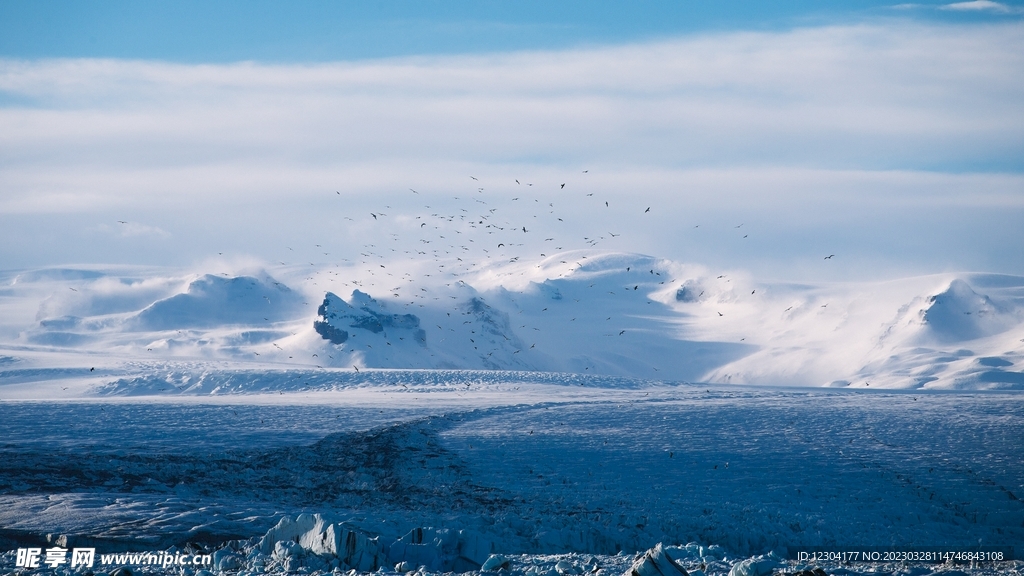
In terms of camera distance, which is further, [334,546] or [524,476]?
[524,476]

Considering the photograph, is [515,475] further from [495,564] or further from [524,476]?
[495,564]

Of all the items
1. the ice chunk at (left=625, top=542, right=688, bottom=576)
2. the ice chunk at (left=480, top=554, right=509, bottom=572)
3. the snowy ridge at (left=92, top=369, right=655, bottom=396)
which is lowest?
the ice chunk at (left=480, top=554, right=509, bottom=572)

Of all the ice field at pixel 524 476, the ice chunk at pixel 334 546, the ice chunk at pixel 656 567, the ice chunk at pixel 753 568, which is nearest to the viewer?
the ice chunk at pixel 656 567

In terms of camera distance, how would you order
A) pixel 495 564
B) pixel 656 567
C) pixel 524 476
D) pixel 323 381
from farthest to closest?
pixel 323 381, pixel 524 476, pixel 495 564, pixel 656 567

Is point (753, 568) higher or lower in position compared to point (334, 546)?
lower

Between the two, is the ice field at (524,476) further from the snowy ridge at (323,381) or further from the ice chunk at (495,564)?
the snowy ridge at (323,381)

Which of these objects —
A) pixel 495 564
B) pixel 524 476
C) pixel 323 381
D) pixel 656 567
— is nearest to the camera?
pixel 656 567

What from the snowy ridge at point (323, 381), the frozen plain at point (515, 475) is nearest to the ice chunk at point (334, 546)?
the frozen plain at point (515, 475)

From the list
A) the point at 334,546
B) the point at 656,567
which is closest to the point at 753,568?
the point at 656,567

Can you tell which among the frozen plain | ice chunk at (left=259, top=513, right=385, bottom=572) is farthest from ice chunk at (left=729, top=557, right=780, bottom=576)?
ice chunk at (left=259, top=513, right=385, bottom=572)

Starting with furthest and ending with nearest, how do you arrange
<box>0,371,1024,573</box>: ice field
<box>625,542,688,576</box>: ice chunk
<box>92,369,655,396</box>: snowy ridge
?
<box>92,369,655,396</box>: snowy ridge → <box>0,371,1024,573</box>: ice field → <box>625,542,688,576</box>: ice chunk

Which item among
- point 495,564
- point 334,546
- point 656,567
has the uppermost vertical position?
point 334,546

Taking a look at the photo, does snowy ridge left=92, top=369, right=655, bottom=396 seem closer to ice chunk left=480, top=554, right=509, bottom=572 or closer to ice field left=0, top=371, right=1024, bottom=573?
ice field left=0, top=371, right=1024, bottom=573

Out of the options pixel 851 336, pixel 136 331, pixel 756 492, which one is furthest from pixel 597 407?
pixel 851 336
